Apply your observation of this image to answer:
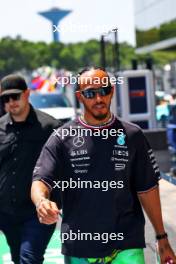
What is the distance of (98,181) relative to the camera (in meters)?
3.70

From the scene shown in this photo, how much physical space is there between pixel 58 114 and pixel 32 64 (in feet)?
329

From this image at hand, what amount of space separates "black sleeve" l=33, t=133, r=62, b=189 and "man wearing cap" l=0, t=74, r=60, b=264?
1.07 m

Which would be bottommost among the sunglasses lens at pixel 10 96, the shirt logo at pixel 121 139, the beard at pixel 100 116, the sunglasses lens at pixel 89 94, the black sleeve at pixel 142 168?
the black sleeve at pixel 142 168

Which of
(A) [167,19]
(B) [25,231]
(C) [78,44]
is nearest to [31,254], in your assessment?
(B) [25,231]

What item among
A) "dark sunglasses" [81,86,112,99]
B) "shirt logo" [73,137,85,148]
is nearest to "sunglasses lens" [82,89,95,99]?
"dark sunglasses" [81,86,112,99]

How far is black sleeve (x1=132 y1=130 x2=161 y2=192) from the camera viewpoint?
3.84m

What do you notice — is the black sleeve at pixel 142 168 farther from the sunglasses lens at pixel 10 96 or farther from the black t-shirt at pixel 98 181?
the sunglasses lens at pixel 10 96

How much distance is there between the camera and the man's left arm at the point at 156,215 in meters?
3.82

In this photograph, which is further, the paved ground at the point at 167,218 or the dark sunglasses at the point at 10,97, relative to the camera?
the paved ground at the point at 167,218

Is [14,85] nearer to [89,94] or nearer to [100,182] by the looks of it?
[89,94]

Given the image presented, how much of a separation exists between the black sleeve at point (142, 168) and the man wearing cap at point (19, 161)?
121 cm

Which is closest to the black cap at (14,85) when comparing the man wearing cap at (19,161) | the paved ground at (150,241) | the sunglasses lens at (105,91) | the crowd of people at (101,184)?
the man wearing cap at (19,161)

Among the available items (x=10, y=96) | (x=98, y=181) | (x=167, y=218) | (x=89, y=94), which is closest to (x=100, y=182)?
(x=98, y=181)

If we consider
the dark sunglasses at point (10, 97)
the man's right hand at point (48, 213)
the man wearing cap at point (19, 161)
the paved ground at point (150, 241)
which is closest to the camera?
the man's right hand at point (48, 213)
